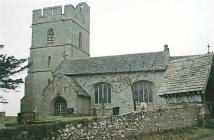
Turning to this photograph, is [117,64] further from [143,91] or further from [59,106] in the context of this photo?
[59,106]

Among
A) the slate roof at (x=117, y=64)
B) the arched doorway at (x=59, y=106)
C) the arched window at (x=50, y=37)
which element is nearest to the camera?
the slate roof at (x=117, y=64)

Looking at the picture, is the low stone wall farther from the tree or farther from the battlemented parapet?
the battlemented parapet

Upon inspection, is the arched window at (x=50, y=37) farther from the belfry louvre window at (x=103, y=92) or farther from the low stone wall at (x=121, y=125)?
the low stone wall at (x=121, y=125)

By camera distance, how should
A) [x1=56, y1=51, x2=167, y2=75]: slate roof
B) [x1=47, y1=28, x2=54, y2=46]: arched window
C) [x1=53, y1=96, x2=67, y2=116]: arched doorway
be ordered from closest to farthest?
[x1=56, y1=51, x2=167, y2=75]: slate roof
[x1=53, y1=96, x2=67, y2=116]: arched doorway
[x1=47, y1=28, x2=54, y2=46]: arched window

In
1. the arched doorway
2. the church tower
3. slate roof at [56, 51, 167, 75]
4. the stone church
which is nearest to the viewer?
the stone church

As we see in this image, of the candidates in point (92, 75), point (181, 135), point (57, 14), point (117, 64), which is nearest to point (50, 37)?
point (57, 14)

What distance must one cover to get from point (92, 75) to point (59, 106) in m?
5.13

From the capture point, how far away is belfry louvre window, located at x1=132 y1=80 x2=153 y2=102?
4284 centimetres

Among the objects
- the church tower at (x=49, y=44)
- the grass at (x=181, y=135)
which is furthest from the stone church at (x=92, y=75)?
the grass at (x=181, y=135)

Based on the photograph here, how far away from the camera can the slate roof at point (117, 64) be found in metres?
43.1

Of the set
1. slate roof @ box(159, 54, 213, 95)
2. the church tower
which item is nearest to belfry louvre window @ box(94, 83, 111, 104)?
the church tower

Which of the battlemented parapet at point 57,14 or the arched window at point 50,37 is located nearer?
the battlemented parapet at point 57,14

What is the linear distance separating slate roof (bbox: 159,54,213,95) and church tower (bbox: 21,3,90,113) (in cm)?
2305

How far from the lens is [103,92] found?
44.8 metres
